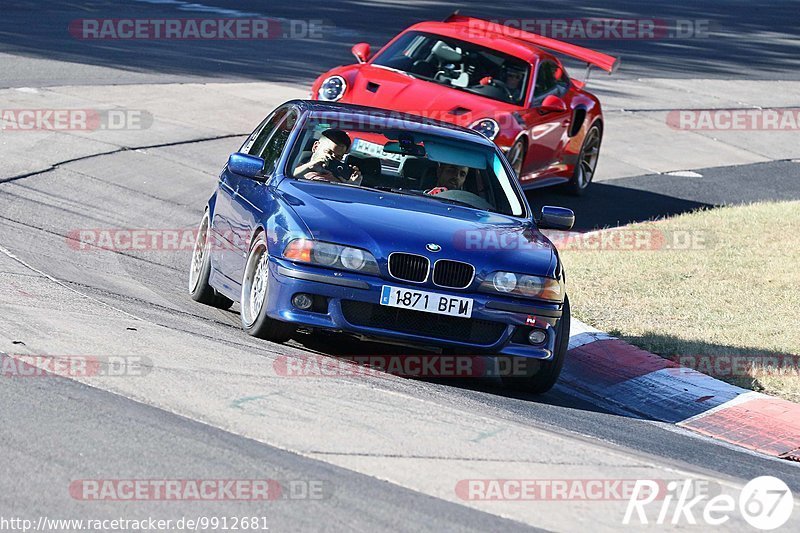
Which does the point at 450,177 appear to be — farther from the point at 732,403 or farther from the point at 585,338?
the point at 732,403

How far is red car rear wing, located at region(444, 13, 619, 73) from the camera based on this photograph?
48.1ft

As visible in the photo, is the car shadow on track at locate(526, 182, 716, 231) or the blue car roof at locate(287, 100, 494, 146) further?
the car shadow on track at locate(526, 182, 716, 231)

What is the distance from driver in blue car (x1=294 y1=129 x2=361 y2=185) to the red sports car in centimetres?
439

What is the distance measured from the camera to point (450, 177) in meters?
9.18

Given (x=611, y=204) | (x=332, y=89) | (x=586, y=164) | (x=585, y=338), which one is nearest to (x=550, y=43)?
(x=586, y=164)

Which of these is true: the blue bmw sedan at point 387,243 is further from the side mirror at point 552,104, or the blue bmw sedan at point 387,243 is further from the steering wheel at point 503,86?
the side mirror at point 552,104

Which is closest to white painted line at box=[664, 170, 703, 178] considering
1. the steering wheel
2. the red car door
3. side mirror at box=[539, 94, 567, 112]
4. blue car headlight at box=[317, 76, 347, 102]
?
the red car door

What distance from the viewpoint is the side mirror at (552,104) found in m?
14.8

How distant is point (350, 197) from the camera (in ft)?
27.7

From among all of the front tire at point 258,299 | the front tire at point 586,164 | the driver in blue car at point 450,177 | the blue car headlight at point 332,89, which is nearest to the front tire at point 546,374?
the driver in blue car at point 450,177

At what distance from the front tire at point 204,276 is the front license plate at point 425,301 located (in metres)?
2.12

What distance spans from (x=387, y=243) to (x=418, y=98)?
615 cm

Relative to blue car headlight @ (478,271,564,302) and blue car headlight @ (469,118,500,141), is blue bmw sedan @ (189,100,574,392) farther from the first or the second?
blue car headlight @ (469,118,500,141)

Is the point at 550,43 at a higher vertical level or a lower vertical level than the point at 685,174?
higher
